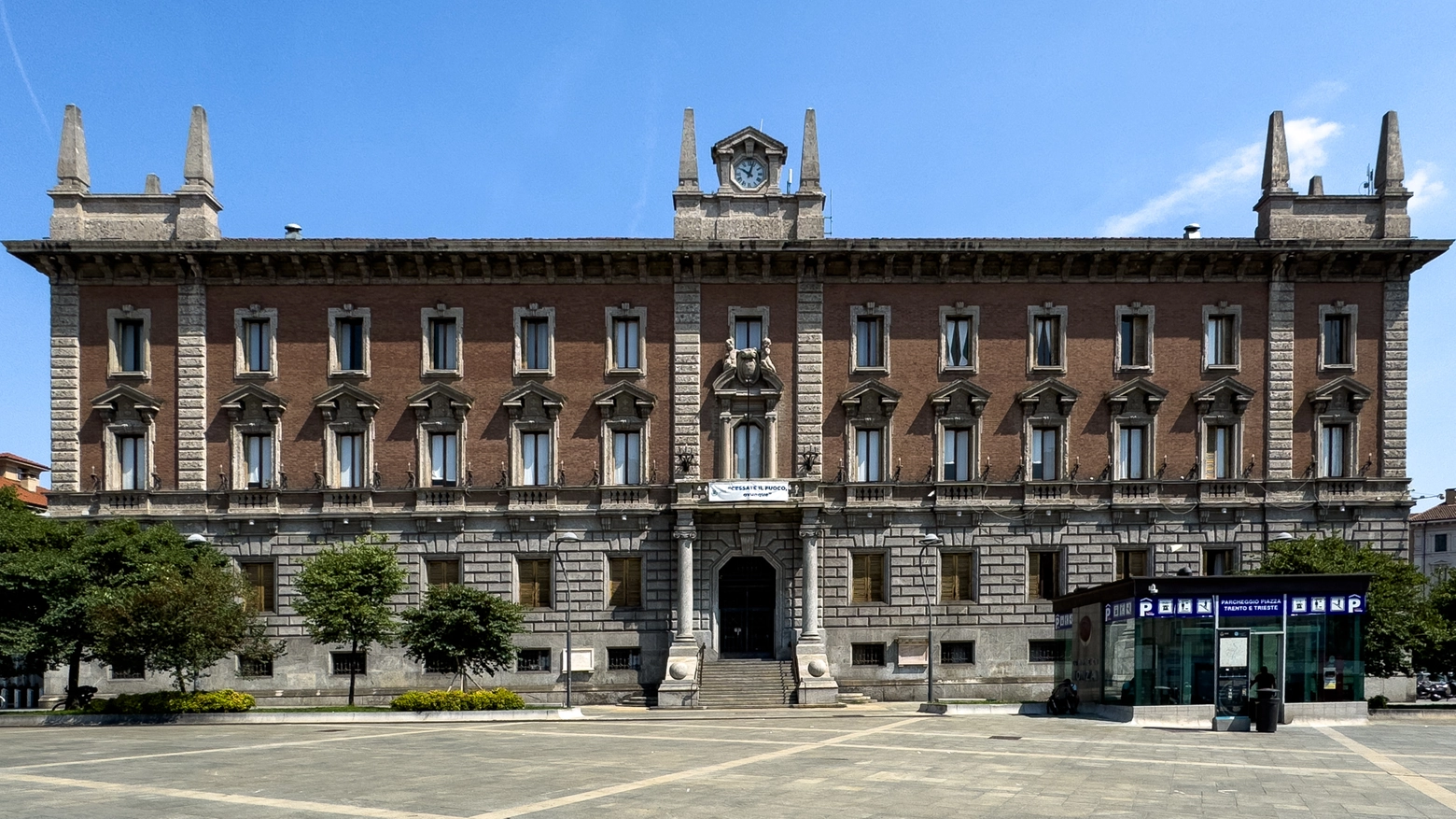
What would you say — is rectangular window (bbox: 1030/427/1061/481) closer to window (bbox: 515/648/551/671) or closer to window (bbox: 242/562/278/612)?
window (bbox: 515/648/551/671)

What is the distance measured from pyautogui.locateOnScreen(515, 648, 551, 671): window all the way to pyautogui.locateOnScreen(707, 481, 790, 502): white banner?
8.63 metres

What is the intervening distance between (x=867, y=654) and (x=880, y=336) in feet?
39.7

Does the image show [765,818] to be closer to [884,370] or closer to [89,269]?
[884,370]

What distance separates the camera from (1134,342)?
41625 millimetres

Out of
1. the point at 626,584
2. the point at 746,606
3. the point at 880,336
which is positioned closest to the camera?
the point at 626,584

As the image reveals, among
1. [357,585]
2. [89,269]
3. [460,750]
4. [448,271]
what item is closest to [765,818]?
[460,750]

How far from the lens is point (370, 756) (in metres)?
23.6

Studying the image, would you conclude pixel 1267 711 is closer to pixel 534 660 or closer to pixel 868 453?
pixel 868 453

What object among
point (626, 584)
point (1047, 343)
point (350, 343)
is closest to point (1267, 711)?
point (1047, 343)

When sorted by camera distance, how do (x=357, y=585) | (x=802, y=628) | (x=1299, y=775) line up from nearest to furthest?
(x=1299, y=775), (x=357, y=585), (x=802, y=628)

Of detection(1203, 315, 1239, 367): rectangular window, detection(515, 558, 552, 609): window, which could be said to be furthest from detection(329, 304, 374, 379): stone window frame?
detection(1203, 315, 1239, 367): rectangular window

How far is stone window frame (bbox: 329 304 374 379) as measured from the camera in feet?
134

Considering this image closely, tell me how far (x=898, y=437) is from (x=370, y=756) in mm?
23559

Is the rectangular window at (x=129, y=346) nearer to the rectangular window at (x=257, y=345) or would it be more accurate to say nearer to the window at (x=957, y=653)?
the rectangular window at (x=257, y=345)
